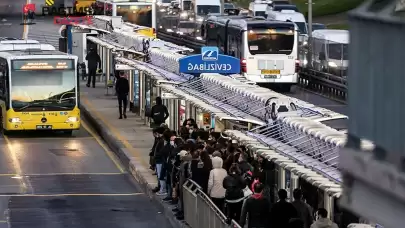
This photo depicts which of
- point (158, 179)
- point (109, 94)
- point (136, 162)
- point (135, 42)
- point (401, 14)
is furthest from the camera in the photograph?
point (109, 94)

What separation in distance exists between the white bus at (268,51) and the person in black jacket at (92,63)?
540 cm

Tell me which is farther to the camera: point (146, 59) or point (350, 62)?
point (146, 59)

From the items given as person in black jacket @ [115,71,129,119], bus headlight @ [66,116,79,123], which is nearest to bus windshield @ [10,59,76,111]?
bus headlight @ [66,116,79,123]

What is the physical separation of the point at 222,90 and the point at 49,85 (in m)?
11.8

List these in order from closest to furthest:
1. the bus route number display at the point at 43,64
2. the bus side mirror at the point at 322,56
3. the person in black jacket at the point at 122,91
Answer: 1. the bus route number display at the point at 43,64
2. the person in black jacket at the point at 122,91
3. the bus side mirror at the point at 322,56

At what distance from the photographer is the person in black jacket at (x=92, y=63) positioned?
4859 cm

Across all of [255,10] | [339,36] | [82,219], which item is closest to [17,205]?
Result: [82,219]

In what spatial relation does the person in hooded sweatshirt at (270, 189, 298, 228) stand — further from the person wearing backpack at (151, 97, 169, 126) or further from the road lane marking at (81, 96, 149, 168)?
the person wearing backpack at (151, 97, 169, 126)

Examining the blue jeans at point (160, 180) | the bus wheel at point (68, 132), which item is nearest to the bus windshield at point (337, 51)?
the bus wheel at point (68, 132)

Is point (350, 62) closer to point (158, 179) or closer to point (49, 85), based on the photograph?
point (158, 179)

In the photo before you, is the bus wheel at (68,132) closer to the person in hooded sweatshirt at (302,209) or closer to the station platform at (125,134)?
the station platform at (125,134)

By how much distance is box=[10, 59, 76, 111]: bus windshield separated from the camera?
1425 inches

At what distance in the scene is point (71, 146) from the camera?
113 feet

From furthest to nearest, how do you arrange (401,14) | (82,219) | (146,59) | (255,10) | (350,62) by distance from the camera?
1. (255,10)
2. (146,59)
3. (82,219)
4. (350,62)
5. (401,14)
